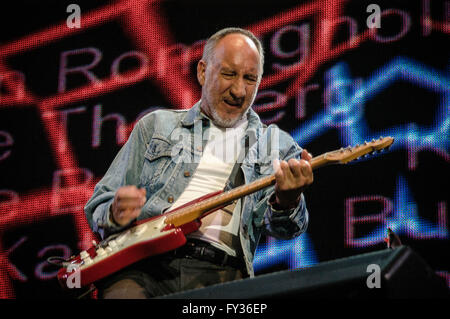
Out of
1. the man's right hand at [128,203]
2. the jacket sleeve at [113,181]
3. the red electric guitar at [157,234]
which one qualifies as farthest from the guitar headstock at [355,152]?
the jacket sleeve at [113,181]

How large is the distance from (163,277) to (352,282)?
95cm

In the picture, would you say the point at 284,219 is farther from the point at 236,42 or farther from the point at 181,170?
the point at 236,42

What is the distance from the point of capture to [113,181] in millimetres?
2393

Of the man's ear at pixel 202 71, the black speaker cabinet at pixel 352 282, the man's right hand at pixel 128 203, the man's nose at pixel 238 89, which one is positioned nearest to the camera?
the black speaker cabinet at pixel 352 282

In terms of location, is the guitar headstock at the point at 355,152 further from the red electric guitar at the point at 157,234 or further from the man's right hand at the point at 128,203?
the man's right hand at the point at 128,203

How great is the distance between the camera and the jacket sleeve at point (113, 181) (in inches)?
86.7

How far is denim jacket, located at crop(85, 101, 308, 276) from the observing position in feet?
7.51

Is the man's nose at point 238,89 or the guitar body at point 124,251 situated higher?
the man's nose at point 238,89

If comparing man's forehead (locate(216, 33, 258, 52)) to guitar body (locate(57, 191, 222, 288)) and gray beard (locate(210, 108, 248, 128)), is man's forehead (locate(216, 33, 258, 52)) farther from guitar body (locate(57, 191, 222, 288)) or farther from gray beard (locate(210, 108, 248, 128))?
guitar body (locate(57, 191, 222, 288))

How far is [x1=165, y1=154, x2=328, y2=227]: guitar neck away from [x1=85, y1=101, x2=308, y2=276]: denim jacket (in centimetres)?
13

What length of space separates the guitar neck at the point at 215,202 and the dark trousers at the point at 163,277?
147mm

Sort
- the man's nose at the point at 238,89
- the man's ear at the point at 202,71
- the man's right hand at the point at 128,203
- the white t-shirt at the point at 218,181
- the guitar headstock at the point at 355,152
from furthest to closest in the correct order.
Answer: the man's ear at the point at 202,71
the man's nose at the point at 238,89
the white t-shirt at the point at 218,181
the guitar headstock at the point at 355,152
the man's right hand at the point at 128,203

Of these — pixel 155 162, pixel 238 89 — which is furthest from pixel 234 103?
pixel 155 162
